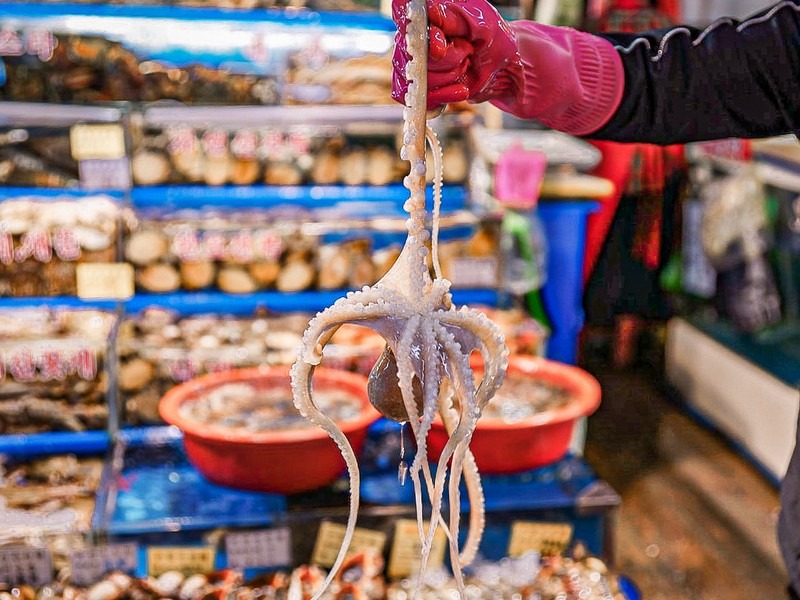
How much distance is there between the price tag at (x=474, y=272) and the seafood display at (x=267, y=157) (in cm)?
39

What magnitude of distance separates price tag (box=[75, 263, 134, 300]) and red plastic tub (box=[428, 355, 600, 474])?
1.28m

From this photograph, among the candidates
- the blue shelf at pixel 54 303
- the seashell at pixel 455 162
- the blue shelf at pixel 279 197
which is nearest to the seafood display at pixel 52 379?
the blue shelf at pixel 54 303

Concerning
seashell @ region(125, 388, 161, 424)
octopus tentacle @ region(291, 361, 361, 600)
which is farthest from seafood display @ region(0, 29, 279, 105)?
octopus tentacle @ region(291, 361, 361, 600)

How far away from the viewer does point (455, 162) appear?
3336mm

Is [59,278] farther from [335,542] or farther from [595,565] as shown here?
[595,565]

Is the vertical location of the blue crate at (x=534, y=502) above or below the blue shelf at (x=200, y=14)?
below

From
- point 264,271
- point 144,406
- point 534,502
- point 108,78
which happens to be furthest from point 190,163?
point 534,502

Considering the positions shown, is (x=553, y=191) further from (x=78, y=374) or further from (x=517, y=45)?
(x=517, y=45)

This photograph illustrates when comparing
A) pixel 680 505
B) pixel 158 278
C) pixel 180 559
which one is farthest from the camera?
pixel 680 505

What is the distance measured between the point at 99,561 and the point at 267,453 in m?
0.50

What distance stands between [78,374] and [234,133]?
1095mm

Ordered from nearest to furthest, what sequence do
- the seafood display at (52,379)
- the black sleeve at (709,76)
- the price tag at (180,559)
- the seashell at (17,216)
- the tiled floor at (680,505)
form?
the black sleeve at (709,76), the price tag at (180,559), the seafood display at (52,379), the seashell at (17,216), the tiled floor at (680,505)

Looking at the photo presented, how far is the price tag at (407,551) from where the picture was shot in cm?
225

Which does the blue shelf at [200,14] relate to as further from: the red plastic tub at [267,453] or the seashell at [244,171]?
the red plastic tub at [267,453]
